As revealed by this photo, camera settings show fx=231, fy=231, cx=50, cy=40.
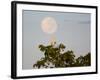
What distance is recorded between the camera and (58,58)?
187 cm

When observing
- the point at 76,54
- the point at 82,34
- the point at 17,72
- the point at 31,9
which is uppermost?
the point at 31,9

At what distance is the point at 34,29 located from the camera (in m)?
1.79

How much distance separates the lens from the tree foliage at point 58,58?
1816mm

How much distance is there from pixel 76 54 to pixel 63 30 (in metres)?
0.23

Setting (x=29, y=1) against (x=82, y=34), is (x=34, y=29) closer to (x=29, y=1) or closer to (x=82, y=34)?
(x=29, y=1)

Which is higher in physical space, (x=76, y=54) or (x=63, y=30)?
(x=63, y=30)

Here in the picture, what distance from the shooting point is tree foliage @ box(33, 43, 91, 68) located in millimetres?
1816

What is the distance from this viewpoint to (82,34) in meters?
1.96

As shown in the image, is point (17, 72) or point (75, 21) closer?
point (17, 72)

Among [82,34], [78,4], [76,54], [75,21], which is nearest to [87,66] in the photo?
[76,54]

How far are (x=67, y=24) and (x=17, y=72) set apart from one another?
1.85ft

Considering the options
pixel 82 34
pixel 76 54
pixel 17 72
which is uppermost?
pixel 82 34
